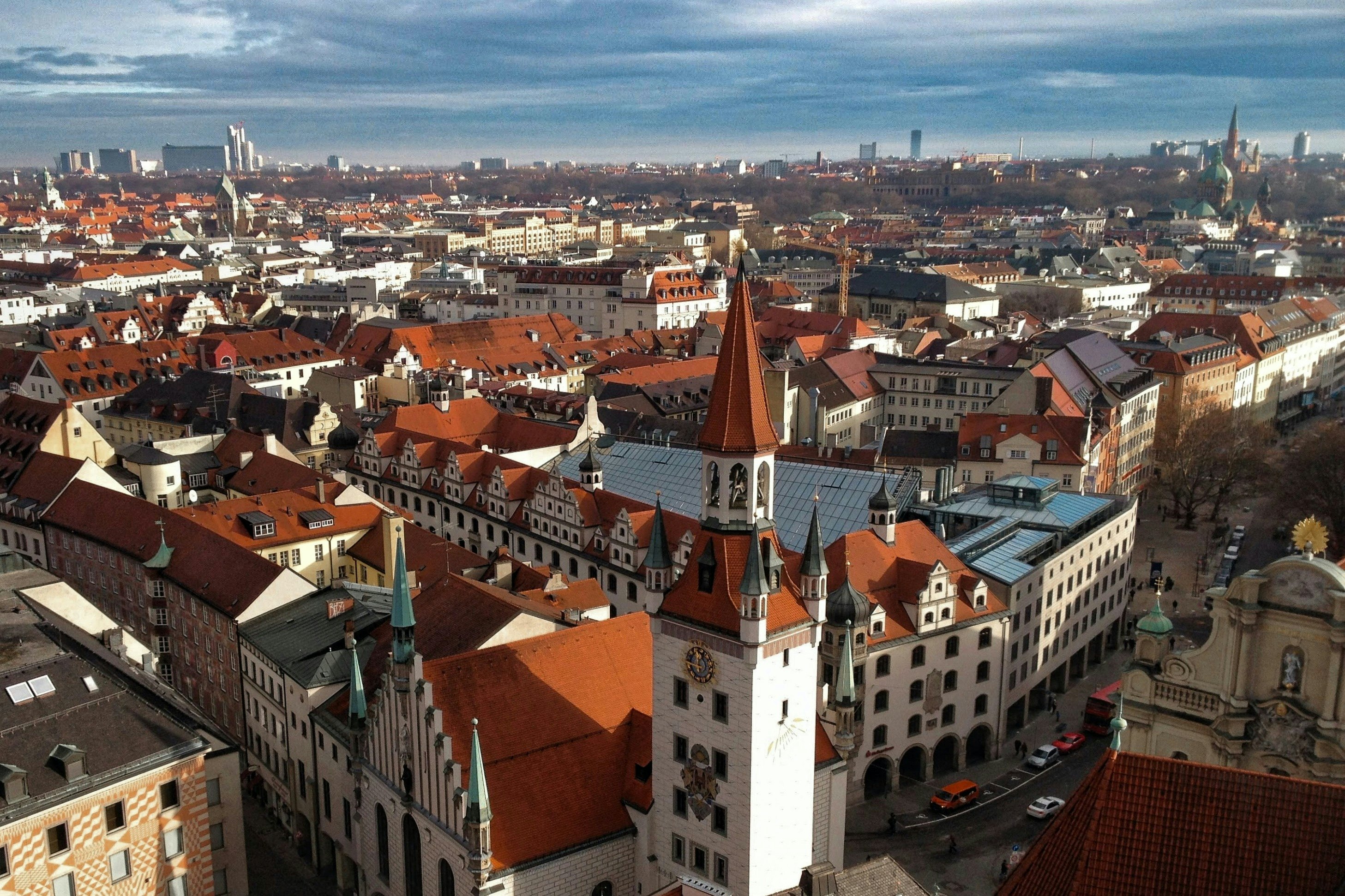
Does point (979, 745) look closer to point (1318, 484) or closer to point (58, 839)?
point (58, 839)

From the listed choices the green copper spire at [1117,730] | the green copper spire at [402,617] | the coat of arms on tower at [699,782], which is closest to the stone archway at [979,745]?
the coat of arms on tower at [699,782]

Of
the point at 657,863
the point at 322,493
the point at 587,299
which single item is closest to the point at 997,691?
the point at 657,863

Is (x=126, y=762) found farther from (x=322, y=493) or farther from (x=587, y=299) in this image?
(x=587, y=299)

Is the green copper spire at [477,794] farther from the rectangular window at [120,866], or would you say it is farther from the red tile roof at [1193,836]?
the red tile roof at [1193,836]

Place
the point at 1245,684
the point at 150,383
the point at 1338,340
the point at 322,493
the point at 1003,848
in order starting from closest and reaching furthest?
Result: the point at 1245,684
the point at 1003,848
the point at 322,493
the point at 150,383
the point at 1338,340

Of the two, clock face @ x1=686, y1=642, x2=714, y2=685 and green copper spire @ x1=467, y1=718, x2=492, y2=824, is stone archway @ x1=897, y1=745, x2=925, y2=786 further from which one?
green copper spire @ x1=467, y1=718, x2=492, y2=824

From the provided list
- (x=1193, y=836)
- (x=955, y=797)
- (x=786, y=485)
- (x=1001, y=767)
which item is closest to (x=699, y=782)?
(x=1193, y=836)
